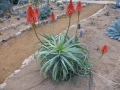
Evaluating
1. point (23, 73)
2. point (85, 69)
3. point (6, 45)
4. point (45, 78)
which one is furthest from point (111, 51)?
point (6, 45)

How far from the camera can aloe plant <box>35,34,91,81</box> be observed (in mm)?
2721

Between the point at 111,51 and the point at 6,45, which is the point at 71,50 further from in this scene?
the point at 6,45

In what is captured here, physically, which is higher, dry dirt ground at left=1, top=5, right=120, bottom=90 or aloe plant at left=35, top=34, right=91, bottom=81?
aloe plant at left=35, top=34, right=91, bottom=81

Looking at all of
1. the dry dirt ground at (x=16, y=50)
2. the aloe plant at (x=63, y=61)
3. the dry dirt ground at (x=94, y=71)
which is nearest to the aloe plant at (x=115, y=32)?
the dry dirt ground at (x=94, y=71)

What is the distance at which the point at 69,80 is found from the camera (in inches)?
112

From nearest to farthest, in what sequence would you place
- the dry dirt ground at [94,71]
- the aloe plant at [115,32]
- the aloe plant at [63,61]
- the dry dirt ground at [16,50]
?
1. the aloe plant at [63,61]
2. the dry dirt ground at [94,71]
3. the dry dirt ground at [16,50]
4. the aloe plant at [115,32]

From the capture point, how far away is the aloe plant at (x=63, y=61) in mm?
2721

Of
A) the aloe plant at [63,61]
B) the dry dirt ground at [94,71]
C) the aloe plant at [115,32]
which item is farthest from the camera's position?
the aloe plant at [115,32]

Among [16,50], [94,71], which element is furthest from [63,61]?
[16,50]

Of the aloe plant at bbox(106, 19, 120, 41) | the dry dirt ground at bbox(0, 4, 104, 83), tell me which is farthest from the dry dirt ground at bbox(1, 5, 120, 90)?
the aloe plant at bbox(106, 19, 120, 41)

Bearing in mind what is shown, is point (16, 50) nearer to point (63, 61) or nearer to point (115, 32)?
point (63, 61)

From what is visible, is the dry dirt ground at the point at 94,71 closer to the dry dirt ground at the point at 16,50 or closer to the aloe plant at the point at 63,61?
the dry dirt ground at the point at 16,50

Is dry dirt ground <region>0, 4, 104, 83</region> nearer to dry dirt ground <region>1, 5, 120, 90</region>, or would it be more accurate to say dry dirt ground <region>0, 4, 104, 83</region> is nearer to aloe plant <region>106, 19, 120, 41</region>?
dry dirt ground <region>1, 5, 120, 90</region>

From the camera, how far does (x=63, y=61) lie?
2.70 metres
